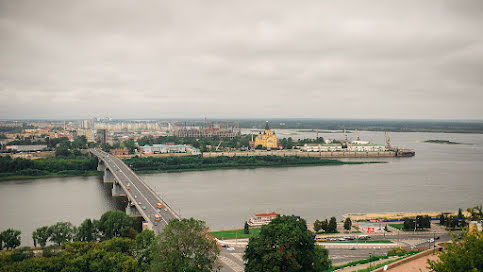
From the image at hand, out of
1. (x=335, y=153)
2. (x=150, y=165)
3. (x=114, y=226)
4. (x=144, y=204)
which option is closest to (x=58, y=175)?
(x=150, y=165)

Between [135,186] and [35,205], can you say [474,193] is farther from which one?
[35,205]

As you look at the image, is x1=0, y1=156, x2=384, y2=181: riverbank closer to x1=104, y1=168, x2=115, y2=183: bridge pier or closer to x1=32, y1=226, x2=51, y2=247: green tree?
x1=104, y1=168, x2=115, y2=183: bridge pier

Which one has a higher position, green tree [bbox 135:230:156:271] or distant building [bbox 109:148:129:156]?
distant building [bbox 109:148:129:156]

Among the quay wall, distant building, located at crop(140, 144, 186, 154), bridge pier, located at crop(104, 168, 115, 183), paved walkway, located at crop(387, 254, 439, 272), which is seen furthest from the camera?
the quay wall

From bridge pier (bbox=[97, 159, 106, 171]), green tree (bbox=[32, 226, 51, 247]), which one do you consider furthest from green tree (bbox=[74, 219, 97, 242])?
bridge pier (bbox=[97, 159, 106, 171])

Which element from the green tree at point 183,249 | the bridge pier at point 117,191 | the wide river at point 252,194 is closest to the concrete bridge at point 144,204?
the bridge pier at point 117,191

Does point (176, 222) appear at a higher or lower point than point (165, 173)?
higher

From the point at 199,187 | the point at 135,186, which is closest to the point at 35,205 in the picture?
the point at 135,186
